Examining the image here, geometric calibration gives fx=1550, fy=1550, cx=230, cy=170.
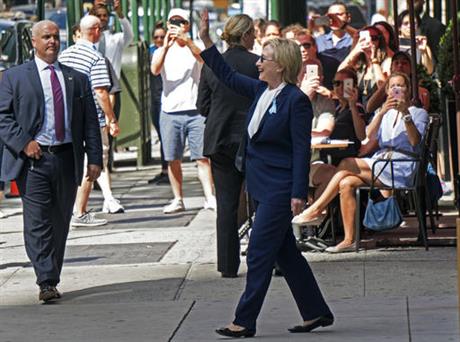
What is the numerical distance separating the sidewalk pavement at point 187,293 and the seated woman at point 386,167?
0.29 m

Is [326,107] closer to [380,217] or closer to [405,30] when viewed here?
[380,217]

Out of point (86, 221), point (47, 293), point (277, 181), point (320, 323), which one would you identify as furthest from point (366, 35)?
point (320, 323)

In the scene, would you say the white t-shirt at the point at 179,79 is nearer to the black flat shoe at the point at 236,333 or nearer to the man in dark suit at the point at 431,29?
the man in dark suit at the point at 431,29

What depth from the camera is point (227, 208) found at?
35.6 ft

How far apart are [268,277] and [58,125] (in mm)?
2327

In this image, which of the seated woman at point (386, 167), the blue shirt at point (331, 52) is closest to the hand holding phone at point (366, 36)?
the blue shirt at point (331, 52)

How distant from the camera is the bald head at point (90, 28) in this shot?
1422cm

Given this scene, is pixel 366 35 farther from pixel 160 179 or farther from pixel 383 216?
pixel 160 179

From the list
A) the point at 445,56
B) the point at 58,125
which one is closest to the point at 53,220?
the point at 58,125

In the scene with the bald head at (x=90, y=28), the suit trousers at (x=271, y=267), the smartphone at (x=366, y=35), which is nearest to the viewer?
the suit trousers at (x=271, y=267)

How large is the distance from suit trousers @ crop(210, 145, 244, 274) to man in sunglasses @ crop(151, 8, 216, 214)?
3.64m

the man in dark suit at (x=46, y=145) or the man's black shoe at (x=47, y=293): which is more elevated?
the man in dark suit at (x=46, y=145)

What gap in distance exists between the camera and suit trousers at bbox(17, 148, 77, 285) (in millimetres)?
10117

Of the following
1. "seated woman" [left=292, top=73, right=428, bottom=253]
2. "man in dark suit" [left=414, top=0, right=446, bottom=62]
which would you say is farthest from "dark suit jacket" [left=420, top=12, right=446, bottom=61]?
"seated woman" [left=292, top=73, right=428, bottom=253]
